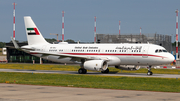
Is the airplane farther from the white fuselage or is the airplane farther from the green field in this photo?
the green field

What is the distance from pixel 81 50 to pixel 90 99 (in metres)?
27.5

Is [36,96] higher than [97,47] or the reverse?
the reverse

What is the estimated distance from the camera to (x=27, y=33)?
49.2m

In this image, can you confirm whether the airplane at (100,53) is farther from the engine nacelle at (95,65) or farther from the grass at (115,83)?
the grass at (115,83)

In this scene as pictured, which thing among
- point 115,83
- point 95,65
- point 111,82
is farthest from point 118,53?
point 115,83

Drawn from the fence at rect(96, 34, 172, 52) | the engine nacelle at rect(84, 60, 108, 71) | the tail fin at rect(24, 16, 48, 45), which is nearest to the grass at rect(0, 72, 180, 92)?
the engine nacelle at rect(84, 60, 108, 71)

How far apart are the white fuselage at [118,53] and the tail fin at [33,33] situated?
3378 millimetres

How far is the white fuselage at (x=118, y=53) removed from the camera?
38.8 meters

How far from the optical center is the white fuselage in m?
38.8

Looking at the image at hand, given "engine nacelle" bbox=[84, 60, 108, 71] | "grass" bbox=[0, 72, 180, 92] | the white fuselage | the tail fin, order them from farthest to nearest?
1. the tail fin
2. "engine nacelle" bbox=[84, 60, 108, 71]
3. the white fuselage
4. "grass" bbox=[0, 72, 180, 92]

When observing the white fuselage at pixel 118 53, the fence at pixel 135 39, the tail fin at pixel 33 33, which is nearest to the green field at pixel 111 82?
the white fuselage at pixel 118 53

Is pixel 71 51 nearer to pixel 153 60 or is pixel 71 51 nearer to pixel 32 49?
pixel 32 49

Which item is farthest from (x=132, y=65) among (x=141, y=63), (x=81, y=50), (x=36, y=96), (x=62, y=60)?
(x=36, y=96)

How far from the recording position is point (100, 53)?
138ft
